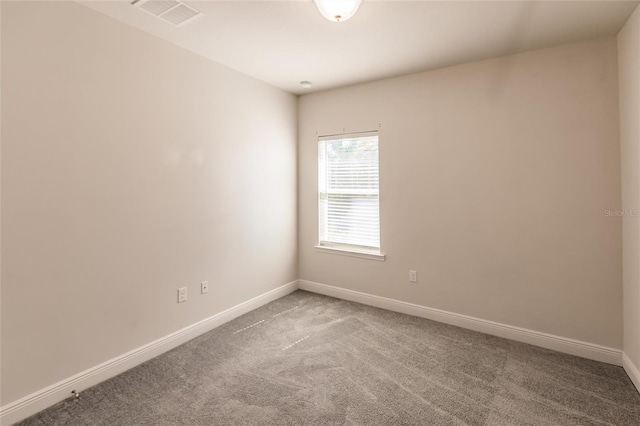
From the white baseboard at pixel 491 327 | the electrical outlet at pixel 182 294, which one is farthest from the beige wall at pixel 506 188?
the electrical outlet at pixel 182 294

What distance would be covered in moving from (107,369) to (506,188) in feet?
11.7

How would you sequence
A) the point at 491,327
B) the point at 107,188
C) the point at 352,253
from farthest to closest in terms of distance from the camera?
the point at 352,253
the point at 491,327
the point at 107,188

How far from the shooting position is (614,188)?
2.46m

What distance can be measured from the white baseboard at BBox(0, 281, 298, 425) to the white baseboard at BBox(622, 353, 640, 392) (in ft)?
10.7

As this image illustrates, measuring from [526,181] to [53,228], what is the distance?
364 centimetres

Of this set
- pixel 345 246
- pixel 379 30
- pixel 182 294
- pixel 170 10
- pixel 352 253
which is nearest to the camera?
A: pixel 170 10

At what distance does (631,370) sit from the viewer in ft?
7.44

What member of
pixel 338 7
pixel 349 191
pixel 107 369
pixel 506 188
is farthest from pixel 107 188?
pixel 506 188

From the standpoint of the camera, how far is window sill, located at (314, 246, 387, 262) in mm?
3639

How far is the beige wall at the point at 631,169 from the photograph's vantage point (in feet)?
6.99

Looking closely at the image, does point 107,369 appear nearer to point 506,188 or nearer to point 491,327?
point 491,327

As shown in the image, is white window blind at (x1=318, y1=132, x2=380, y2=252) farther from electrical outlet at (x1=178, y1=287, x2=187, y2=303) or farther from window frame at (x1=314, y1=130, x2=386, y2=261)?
electrical outlet at (x1=178, y1=287, x2=187, y2=303)

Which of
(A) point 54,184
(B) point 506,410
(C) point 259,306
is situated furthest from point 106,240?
(B) point 506,410

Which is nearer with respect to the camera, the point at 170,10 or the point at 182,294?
the point at 170,10
